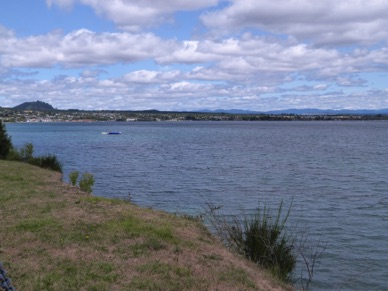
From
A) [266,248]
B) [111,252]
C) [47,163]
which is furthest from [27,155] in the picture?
[266,248]

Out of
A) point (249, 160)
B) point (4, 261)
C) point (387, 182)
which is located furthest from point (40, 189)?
point (249, 160)

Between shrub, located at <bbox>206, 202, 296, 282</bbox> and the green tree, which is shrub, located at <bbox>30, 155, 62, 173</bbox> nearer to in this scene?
the green tree

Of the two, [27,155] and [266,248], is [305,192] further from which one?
[27,155]

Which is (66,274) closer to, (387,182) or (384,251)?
(384,251)

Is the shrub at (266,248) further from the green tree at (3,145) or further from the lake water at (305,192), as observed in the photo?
the green tree at (3,145)

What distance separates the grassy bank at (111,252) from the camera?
8.22m

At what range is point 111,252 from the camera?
9828 millimetres

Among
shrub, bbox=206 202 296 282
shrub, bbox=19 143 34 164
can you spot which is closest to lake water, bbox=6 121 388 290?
shrub, bbox=206 202 296 282

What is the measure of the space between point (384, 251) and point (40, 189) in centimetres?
1250

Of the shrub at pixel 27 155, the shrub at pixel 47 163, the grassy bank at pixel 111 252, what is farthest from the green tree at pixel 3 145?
the grassy bank at pixel 111 252

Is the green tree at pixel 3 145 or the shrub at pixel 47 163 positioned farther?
the green tree at pixel 3 145

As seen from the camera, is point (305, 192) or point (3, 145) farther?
point (3, 145)

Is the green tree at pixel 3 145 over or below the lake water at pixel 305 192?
over

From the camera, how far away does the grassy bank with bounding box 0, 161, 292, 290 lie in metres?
8.22
